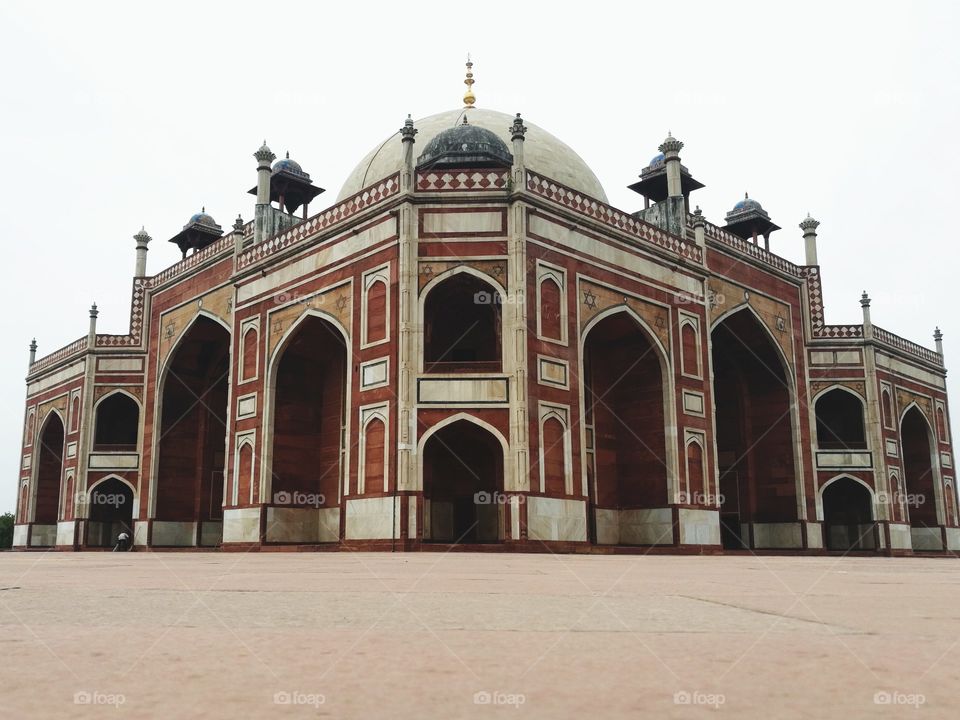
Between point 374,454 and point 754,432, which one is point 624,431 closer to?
point 374,454

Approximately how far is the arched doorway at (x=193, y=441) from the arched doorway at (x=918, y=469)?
20751mm

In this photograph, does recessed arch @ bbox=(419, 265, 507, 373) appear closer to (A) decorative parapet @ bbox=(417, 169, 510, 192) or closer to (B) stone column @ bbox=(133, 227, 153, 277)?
(A) decorative parapet @ bbox=(417, 169, 510, 192)

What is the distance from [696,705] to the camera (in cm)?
119

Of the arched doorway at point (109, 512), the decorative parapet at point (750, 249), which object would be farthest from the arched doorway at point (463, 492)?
the arched doorway at point (109, 512)

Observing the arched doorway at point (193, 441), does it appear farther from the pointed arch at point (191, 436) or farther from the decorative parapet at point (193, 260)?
the decorative parapet at point (193, 260)

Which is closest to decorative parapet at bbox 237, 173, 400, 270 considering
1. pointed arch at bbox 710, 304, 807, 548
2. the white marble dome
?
the white marble dome

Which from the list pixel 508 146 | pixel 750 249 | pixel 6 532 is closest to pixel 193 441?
pixel 508 146

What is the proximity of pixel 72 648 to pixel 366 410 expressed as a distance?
14.4 metres

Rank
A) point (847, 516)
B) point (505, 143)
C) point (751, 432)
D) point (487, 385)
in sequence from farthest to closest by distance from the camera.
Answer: point (847, 516) < point (751, 432) < point (505, 143) < point (487, 385)

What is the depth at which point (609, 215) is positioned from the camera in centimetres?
1800

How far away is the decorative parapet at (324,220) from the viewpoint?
16.9 m

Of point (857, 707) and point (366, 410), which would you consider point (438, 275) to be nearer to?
point (366, 410)

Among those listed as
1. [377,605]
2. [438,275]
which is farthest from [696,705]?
[438,275]

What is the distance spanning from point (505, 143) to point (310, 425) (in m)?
8.51
